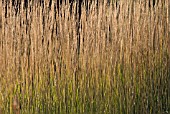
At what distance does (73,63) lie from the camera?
290 cm

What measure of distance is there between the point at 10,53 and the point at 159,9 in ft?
4.85

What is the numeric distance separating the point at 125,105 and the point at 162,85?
46cm

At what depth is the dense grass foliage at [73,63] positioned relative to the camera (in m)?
2.82

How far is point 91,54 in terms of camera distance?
2.95 meters

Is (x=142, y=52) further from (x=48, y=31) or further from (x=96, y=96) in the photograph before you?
(x=48, y=31)

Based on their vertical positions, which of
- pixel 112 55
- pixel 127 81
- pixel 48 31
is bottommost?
pixel 127 81

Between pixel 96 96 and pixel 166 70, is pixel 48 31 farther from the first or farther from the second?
pixel 166 70

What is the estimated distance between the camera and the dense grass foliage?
9.24 feet

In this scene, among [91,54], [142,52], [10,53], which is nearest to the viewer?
[10,53]

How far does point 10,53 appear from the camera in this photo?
2.77 metres

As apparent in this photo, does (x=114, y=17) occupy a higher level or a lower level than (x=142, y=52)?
higher

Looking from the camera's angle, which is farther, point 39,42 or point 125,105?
point 125,105

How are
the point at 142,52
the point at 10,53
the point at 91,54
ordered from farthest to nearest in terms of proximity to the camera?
1. the point at 142,52
2. the point at 91,54
3. the point at 10,53

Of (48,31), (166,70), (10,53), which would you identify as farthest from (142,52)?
(10,53)
